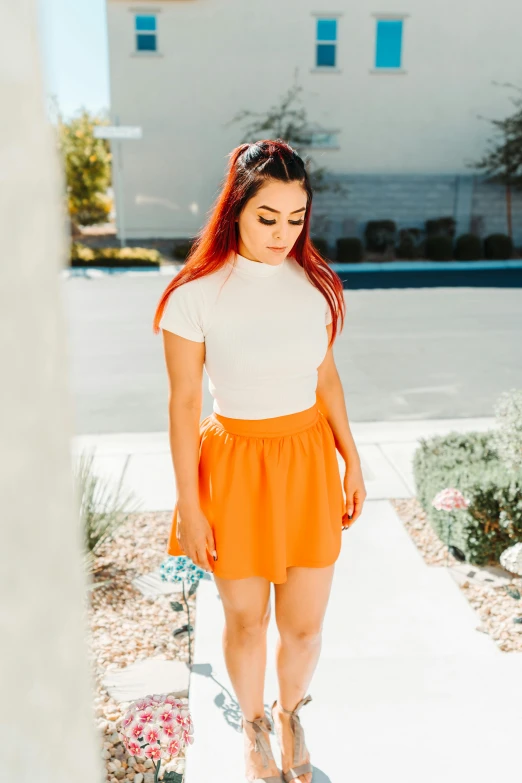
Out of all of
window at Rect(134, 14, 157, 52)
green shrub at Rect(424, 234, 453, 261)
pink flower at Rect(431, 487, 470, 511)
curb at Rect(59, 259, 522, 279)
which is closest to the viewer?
pink flower at Rect(431, 487, 470, 511)

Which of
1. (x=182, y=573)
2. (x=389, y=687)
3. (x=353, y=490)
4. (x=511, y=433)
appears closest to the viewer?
(x=353, y=490)

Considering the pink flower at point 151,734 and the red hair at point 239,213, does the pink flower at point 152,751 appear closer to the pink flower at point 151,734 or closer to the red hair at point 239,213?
the pink flower at point 151,734

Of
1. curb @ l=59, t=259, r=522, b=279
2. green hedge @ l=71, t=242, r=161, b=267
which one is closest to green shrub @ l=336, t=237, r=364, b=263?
curb @ l=59, t=259, r=522, b=279

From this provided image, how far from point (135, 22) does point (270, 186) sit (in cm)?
2001

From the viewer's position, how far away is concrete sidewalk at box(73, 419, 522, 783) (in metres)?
2.36

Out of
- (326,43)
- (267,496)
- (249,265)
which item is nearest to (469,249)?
(326,43)

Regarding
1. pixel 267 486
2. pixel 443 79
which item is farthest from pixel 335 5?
pixel 267 486

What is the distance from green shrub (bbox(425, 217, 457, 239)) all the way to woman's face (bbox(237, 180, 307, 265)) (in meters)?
19.1

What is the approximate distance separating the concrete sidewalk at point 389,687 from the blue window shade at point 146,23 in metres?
19.1

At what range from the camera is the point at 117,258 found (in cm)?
1752

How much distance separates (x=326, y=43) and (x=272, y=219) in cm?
2009

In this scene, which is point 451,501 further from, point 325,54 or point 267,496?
point 325,54

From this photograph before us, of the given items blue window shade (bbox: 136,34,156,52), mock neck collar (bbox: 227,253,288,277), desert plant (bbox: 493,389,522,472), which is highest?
blue window shade (bbox: 136,34,156,52)

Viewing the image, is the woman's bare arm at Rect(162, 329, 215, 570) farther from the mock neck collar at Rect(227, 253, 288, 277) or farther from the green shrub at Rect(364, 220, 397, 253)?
the green shrub at Rect(364, 220, 397, 253)
